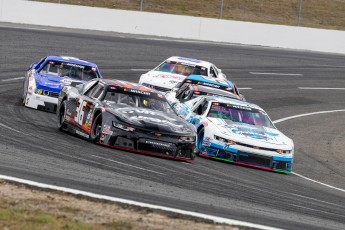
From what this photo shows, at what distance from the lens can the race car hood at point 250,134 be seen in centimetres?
1758

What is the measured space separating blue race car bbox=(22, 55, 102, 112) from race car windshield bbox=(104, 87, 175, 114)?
420cm

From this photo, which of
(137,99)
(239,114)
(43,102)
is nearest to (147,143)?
(137,99)

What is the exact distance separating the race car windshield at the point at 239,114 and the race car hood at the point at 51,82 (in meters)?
4.26

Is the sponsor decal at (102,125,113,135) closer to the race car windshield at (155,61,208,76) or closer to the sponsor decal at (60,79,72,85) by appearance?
the sponsor decal at (60,79,72,85)

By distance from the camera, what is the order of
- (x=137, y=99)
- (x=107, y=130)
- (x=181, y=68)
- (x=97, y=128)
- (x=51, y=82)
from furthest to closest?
(x=181, y=68), (x=51, y=82), (x=137, y=99), (x=97, y=128), (x=107, y=130)

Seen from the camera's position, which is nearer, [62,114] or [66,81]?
[62,114]

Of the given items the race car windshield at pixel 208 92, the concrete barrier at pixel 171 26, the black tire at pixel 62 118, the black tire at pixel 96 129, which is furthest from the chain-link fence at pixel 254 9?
the black tire at pixel 96 129

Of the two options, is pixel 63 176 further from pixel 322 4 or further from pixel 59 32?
pixel 322 4

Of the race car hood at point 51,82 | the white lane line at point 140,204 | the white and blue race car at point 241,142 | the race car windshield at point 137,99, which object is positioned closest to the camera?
the white lane line at point 140,204

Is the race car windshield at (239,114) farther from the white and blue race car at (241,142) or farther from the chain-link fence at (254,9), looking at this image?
the chain-link fence at (254,9)

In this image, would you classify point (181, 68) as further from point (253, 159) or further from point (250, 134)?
point (253, 159)

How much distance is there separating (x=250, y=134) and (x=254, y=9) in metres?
33.6

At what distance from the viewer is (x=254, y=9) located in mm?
50688

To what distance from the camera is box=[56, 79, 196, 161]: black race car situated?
52.3 feet
